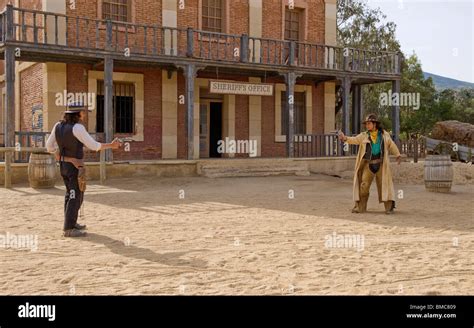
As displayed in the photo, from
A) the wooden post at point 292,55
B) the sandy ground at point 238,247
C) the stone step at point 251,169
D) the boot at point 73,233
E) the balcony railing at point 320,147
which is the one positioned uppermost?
the wooden post at point 292,55

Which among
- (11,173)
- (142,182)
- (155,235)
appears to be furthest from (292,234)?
(11,173)

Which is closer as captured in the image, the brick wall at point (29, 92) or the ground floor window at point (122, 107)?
the brick wall at point (29, 92)

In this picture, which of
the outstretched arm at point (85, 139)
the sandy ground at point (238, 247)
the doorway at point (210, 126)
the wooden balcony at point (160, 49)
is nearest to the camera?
the sandy ground at point (238, 247)

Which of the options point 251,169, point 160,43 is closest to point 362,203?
point 251,169

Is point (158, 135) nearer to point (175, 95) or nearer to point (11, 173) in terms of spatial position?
point (175, 95)

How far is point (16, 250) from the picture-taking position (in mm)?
5992

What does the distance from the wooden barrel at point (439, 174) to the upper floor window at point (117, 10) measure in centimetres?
1000

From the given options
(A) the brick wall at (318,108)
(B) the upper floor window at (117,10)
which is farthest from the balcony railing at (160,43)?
(A) the brick wall at (318,108)

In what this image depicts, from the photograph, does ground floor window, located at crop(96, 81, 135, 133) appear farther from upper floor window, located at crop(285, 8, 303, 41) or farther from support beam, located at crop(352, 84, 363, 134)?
support beam, located at crop(352, 84, 363, 134)

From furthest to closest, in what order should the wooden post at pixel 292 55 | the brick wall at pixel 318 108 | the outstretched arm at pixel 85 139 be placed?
1. the brick wall at pixel 318 108
2. the wooden post at pixel 292 55
3. the outstretched arm at pixel 85 139

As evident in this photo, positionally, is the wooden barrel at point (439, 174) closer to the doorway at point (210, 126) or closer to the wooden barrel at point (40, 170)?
the doorway at point (210, 126)

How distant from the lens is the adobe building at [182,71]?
14938 mm

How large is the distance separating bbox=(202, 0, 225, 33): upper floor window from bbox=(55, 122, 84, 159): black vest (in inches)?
478
